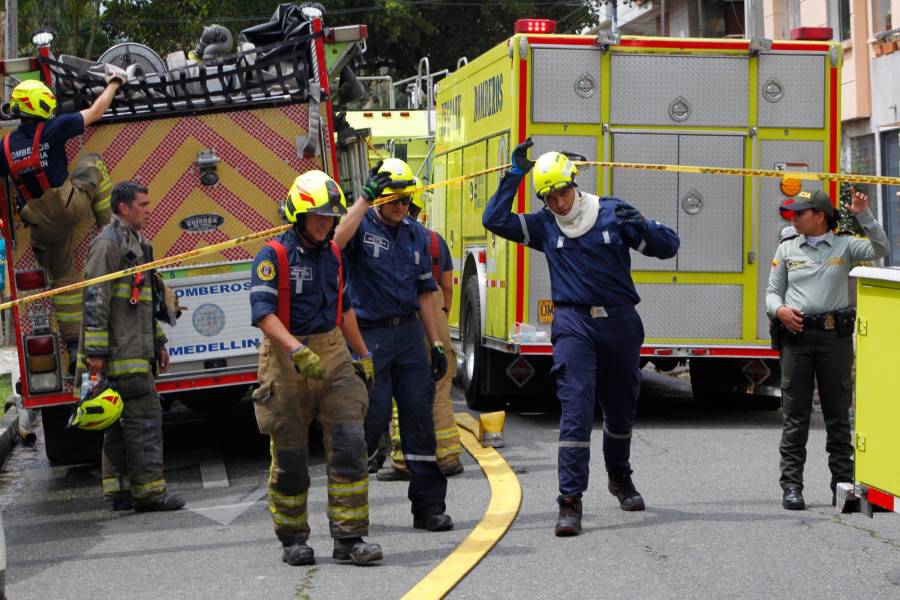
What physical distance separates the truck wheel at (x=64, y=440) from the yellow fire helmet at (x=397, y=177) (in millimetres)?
3678

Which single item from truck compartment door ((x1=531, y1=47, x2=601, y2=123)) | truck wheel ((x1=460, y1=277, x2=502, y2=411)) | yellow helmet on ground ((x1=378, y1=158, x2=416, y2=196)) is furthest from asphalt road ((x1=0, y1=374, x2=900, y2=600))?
truck compartment door ((x1=531, y1=47, x2=601, y2=123))

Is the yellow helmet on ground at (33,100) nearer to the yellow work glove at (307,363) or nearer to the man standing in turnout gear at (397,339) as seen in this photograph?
the man standing in turnout gear at (397,339)

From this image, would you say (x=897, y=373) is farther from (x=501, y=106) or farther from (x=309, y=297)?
(x=501, y=106)

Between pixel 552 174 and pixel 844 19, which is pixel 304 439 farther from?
pixel 844 19

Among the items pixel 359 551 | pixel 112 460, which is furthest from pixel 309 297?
pixel 112 460

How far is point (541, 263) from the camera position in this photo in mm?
11977

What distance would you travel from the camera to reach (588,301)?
25.6 ft

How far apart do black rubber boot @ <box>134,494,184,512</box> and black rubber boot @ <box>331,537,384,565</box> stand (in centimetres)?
216

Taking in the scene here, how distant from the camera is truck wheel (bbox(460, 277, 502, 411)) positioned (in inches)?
516

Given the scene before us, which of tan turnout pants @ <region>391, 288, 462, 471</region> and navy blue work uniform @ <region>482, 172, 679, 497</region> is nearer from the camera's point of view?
navy blue work uniform @ <region>482, 172, 679, 497</region>

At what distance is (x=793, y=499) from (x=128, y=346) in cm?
394

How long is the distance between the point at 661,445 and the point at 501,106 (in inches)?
127

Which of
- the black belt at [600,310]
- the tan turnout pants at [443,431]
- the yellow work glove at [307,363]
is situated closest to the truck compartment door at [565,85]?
the tan turnout pants at [443,431]

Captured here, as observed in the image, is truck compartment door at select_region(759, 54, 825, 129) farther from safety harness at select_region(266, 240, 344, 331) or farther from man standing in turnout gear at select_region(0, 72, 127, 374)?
safety harness at select_region(266, 240, 344, 331)
